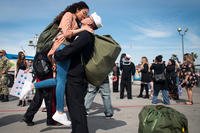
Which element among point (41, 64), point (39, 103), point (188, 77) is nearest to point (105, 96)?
point (39, 103)

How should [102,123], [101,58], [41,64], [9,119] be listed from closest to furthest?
[101,58] → [41,64] → [102,123] → [9,119]

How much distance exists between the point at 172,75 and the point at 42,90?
287 inches

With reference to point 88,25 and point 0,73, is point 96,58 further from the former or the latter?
point 0,73

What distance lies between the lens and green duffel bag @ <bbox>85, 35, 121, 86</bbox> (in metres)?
3.37

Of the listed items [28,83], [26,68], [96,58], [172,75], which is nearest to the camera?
[96,58]

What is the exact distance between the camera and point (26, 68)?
970cm

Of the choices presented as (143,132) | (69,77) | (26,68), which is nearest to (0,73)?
(26,68)

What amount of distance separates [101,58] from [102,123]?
270 cm

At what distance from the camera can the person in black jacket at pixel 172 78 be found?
1091 cm

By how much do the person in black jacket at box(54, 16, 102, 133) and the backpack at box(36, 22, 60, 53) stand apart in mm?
630

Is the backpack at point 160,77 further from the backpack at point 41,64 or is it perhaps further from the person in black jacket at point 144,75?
the backpack at point 41,64

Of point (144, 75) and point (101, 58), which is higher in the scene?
point (144, 75)

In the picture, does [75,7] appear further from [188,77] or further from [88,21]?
[188,77]

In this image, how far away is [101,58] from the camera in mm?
3361
